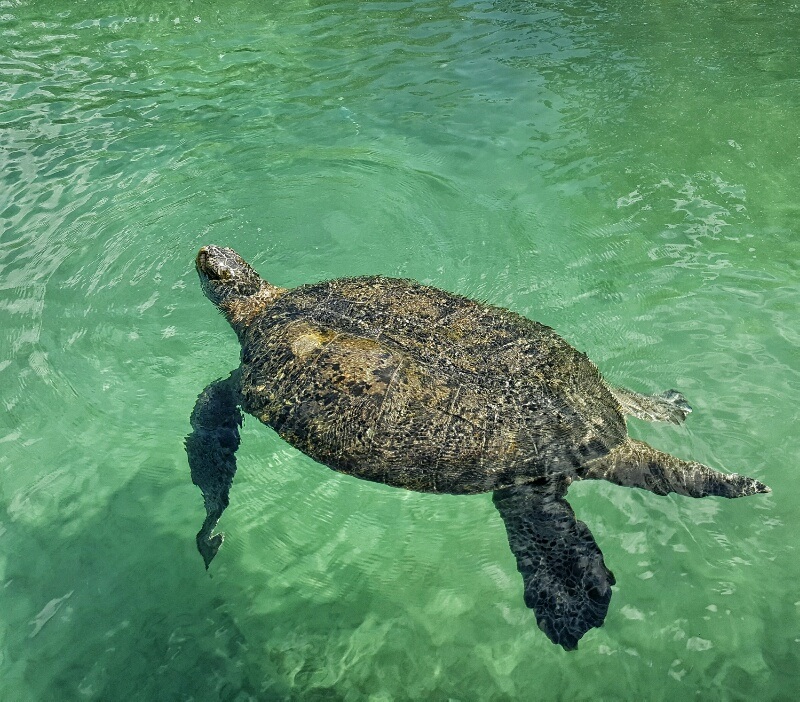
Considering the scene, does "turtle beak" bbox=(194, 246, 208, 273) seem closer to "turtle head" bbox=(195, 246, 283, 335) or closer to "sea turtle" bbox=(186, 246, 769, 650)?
"turtle head" bbox=(195, 246, 283, 335)

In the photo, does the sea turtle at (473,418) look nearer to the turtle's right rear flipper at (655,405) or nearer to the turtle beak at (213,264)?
the turtle's right rear flipper at (655,405)

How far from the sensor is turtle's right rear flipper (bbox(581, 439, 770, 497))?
3705 mm

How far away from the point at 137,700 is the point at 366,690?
1.34 meters

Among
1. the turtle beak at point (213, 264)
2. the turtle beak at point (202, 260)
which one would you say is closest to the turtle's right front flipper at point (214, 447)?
the turtle beak at point (213, 264)

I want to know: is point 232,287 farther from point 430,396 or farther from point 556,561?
point 556,561

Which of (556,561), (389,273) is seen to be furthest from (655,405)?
(389,273)

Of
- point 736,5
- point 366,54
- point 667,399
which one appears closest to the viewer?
point 667,399

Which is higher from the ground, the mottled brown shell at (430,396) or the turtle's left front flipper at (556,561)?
the mottled brown shell at (430,396)

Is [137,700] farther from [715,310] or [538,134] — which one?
[538,134]

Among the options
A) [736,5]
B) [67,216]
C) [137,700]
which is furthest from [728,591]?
[736,5]

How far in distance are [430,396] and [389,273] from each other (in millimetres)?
2496

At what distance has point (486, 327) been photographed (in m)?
3.99

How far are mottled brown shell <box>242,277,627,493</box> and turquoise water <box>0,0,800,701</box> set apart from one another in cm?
81

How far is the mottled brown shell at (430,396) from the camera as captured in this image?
138 inches
